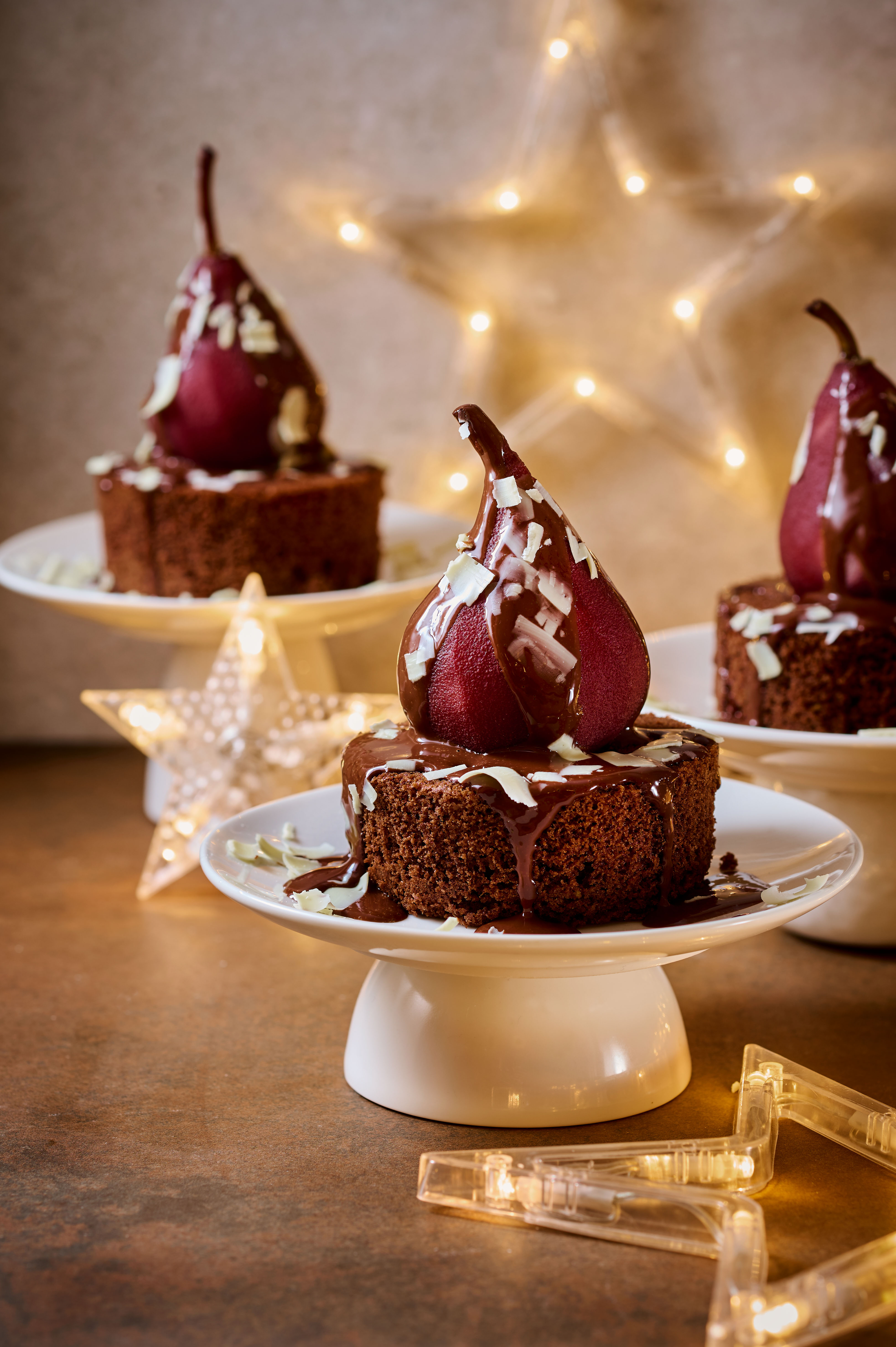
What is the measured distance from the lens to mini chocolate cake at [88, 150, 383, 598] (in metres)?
1.92

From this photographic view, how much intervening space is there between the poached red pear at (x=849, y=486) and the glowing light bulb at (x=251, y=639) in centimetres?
69

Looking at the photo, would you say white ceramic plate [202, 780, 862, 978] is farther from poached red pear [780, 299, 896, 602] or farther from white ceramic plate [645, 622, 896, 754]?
poached red pear [780, 299, 896, 602]

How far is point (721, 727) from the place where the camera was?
147 cm

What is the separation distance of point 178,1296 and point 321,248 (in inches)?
66.5

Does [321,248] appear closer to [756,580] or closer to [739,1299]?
[756,580]

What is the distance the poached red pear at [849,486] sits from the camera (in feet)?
4.99

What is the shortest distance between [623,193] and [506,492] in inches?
45.2

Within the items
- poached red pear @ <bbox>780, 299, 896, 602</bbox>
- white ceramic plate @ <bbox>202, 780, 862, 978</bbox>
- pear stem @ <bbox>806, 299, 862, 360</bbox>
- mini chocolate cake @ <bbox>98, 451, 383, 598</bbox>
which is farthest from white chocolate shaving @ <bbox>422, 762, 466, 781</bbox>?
mini chocolate cake @ <bbox>98, 451, 383, 598</bbox>

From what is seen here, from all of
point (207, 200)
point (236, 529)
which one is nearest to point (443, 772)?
point (236, 529)

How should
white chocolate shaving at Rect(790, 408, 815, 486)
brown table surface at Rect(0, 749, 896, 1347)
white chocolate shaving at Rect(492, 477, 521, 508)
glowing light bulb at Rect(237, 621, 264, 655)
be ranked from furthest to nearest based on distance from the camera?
glowing light bulb at Rect(237, 621, 264, 655) → white chocolate shaving at Rect(790, 408, 815, 486) → white chocolate shaving at Rect(492, 477, 521, 508) → brown table surface at Rect(0, 749, 896, 1347)

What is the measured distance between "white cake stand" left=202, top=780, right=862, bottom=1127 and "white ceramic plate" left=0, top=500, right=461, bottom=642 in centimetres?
60

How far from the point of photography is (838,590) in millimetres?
1552

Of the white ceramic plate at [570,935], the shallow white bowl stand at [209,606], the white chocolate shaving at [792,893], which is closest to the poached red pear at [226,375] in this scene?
the shallow white bowl stand at [209,606]

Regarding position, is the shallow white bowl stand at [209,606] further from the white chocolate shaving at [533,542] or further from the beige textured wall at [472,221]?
the white chocolate shaving at [533,542]
